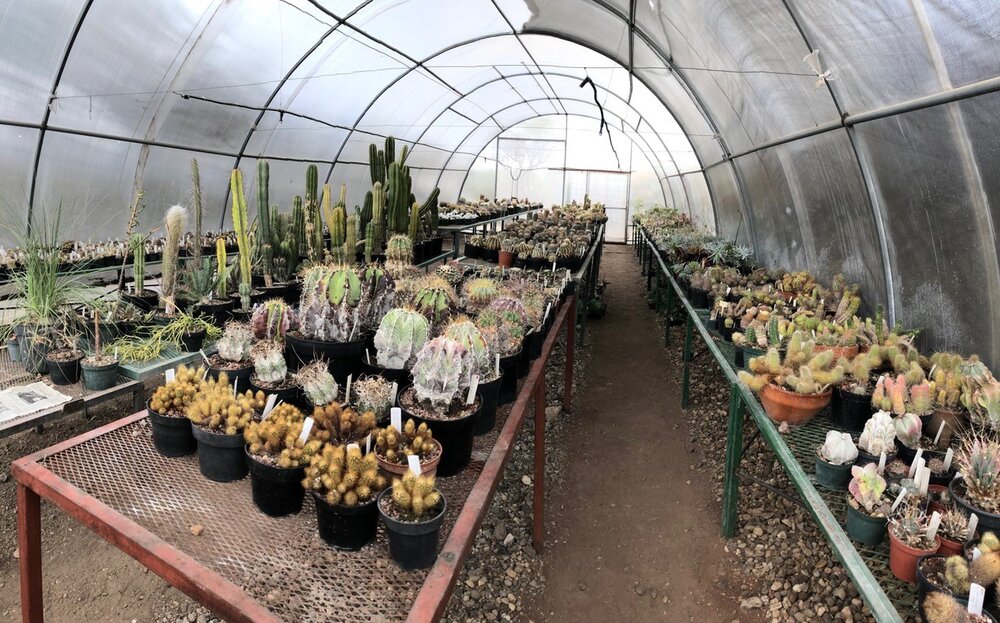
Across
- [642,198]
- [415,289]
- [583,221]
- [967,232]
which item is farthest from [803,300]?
[642,198]

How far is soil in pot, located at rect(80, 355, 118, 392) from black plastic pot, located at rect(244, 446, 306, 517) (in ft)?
6.35

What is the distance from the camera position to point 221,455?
1.90 meters

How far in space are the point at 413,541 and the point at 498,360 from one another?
1001 millimetres

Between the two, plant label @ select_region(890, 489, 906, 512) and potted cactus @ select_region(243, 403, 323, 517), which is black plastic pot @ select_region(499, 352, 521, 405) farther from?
plant label @ select_region(890, 489, 906, 512)

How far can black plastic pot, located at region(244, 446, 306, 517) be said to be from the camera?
Answer: 1700 mm

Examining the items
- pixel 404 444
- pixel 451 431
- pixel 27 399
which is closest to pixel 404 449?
pixel 404 444

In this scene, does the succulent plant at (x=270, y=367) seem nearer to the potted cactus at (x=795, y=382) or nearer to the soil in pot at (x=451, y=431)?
the soil in pot at (x=451, y=431)

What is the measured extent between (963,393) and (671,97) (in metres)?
6.57

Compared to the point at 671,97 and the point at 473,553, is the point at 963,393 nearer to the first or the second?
the point at 473,553

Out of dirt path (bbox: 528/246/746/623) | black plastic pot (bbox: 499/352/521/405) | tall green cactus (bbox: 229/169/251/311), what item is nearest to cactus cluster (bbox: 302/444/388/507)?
black plastic pot (bbox: 499/352/521/405)

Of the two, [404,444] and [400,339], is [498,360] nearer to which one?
[400,339]

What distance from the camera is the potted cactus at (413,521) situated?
4.95 feet

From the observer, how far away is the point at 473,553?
10.4ft

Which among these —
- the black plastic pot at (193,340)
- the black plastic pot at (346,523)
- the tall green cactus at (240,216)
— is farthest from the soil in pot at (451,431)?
the tall green cactus at (240,216)
